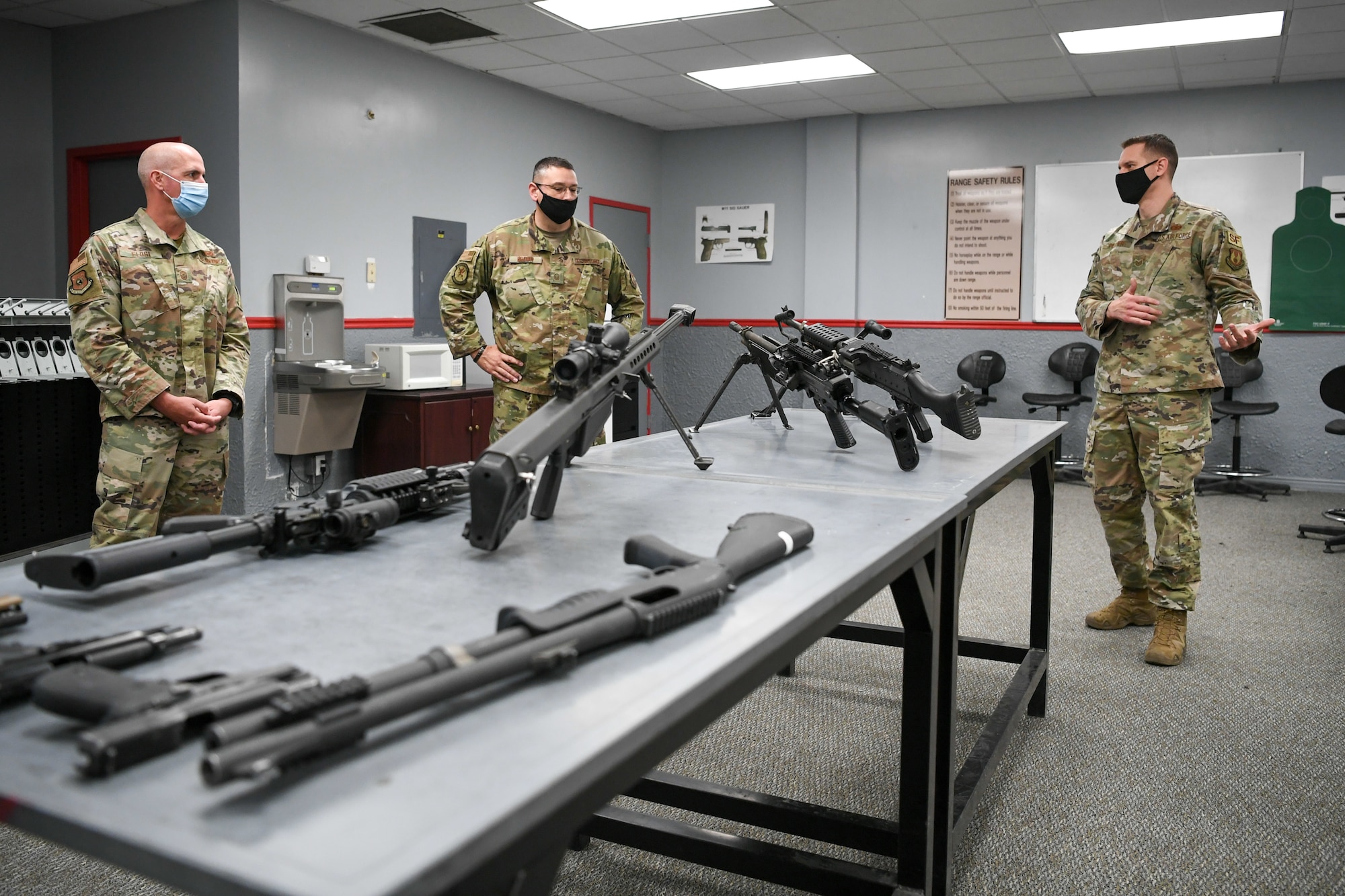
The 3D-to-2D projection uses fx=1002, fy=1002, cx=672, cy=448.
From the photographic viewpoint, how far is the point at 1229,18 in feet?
17.6

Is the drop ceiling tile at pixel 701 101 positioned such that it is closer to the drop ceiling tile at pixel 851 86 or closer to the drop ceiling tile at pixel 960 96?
the drop ceiling tile at pixel 851 86

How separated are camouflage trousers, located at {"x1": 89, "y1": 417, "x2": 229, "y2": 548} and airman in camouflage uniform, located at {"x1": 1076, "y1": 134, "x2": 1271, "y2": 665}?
2959mm

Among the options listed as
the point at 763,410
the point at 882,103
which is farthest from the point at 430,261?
the point at 882,103

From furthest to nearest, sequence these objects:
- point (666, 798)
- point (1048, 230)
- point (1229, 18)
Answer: point (1048, 230), point (1229, 18), point (666, 798)

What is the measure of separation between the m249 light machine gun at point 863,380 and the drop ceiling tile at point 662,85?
14.0 ft

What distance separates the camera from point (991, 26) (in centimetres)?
550

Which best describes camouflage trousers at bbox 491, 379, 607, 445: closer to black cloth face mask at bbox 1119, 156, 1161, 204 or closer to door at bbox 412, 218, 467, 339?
black cloth face mask at bbox 1119, 156, 1161, 204

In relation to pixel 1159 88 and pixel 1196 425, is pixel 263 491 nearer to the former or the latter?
pixel 1196 425

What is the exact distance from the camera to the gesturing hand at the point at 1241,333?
2998mm

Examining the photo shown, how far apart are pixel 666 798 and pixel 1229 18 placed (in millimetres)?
5363

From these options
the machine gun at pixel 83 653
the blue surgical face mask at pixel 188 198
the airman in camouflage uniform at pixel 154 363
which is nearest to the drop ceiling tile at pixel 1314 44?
the blue surgical face mask at pixel 188 198

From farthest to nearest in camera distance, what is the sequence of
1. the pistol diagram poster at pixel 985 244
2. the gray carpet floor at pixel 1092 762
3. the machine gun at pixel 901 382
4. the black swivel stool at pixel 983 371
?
the pistol diagram poster at pixel 985 244
the black swivel stool at pixel 983 371
the machine gun at pixel 901 382
the gray carpet floor at pixel 1092 762

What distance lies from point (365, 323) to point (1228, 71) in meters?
5.61

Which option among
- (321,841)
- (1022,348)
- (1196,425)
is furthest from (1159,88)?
(321,841)
